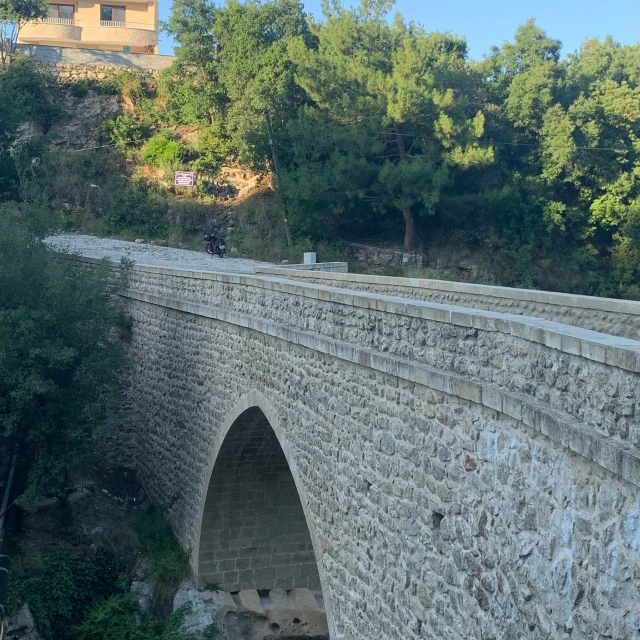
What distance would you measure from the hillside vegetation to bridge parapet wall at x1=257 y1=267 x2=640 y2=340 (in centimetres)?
1328

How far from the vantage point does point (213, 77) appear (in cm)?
2912

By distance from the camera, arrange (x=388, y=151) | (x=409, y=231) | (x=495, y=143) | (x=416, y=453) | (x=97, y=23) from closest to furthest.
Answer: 1. (x=416, y=453)
2. (x=388, y=151)
3. (x=409, y=231)
4. (x=495, y=143)
5. (x=97, y=23)

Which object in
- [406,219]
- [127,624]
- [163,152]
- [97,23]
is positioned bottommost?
[127,624]

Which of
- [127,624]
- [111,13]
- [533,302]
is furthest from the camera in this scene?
[111,13]

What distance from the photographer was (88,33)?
3519cm

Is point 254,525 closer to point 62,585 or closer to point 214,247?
point 62,585

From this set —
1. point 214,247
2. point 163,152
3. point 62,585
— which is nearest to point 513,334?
point 62,585

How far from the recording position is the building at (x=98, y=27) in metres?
34.4

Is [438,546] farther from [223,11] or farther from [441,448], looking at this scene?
[223,11]

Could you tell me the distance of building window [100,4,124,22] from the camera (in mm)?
35938

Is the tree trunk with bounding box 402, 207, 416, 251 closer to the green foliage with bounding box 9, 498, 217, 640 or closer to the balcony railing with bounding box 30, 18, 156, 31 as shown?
the green foliage with bounding box 9, 498, 217, 640

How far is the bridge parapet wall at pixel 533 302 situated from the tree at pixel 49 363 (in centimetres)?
403

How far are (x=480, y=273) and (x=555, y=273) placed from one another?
8.06ft

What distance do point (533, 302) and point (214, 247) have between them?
16081 mm
